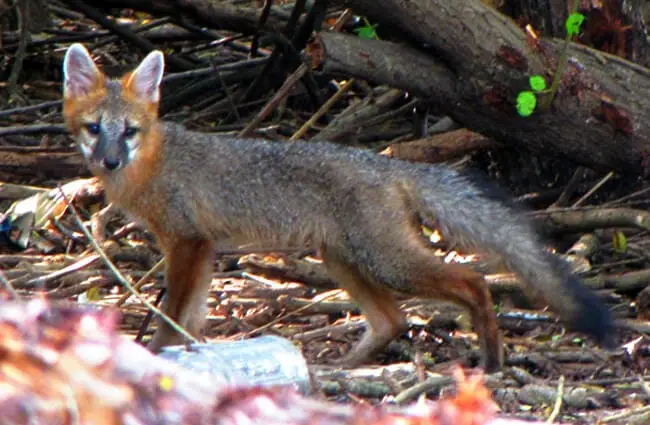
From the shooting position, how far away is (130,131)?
6504mm

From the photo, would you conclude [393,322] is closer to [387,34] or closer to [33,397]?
[387,34]

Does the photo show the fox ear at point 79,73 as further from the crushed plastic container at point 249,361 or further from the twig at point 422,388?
the twig at point 422,388

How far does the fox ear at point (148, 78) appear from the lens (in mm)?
6699

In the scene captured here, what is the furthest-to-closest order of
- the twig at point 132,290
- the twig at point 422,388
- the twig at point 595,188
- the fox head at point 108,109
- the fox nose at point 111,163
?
the twig at point 595,188, the fox head at point 108,109, the fox nose at point 111,163, the twig at point 422,388, the twig at point 132,290

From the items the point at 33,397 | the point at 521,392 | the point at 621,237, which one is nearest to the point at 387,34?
the point at 621,237

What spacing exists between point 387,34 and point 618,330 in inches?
122

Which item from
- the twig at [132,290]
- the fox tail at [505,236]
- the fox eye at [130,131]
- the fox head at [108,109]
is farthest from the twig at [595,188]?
the twig at [132,290]

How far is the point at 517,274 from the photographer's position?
5930mm

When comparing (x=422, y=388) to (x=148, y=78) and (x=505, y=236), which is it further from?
(x=148, y=78)

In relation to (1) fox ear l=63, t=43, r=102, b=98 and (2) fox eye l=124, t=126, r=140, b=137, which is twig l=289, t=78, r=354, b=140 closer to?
(2) fox eye l=124, t=126, r=140, b=137

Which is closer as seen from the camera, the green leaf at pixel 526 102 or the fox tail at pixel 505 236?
the fox tail at pixel 505 236

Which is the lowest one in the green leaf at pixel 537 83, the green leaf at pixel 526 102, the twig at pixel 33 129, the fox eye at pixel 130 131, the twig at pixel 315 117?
the twig at pixel 33 129

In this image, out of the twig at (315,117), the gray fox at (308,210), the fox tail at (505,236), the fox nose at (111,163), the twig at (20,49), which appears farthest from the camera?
the twig at (20,49)

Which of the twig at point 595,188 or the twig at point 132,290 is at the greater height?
the twig at point 132,290
